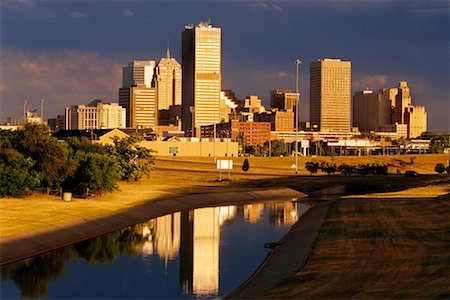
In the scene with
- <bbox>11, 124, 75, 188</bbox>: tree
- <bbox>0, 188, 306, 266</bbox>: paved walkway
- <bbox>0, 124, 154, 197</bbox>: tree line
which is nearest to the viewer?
<bbox>0, 188, 306, 266</bbox>: paved walkway

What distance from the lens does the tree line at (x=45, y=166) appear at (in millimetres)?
80938

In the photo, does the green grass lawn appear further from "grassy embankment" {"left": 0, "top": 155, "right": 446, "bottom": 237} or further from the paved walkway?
"grassy embankment" {"left": 0, "top": 155, "right": 446, "bottom": 237}

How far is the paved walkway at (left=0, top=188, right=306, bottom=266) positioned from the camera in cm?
5347

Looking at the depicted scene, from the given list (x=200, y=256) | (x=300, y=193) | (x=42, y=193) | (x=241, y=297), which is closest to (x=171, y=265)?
(x=200, y=256)

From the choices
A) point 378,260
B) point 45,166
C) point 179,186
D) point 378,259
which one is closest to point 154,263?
point 378,259

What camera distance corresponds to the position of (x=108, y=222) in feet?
235

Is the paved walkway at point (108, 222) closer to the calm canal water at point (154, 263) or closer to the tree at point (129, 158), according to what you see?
the calm canal water at point (154, 263)

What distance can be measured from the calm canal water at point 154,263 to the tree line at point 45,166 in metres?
13.4

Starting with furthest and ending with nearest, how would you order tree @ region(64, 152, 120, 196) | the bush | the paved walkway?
the bush
tree @ region(64, 152, 120, 196)
the paved walkway

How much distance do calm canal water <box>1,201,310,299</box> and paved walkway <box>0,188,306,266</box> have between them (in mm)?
1156

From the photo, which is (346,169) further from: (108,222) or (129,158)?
(108,222)

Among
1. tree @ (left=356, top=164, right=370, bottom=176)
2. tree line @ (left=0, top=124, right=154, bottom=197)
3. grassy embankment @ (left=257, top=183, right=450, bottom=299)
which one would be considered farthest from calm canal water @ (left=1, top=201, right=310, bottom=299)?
tree @ (left=356, top=164, right=370, bottom=176)

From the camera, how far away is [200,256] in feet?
189

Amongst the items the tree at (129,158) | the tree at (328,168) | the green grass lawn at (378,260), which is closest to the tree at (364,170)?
the tree at (328,168)
